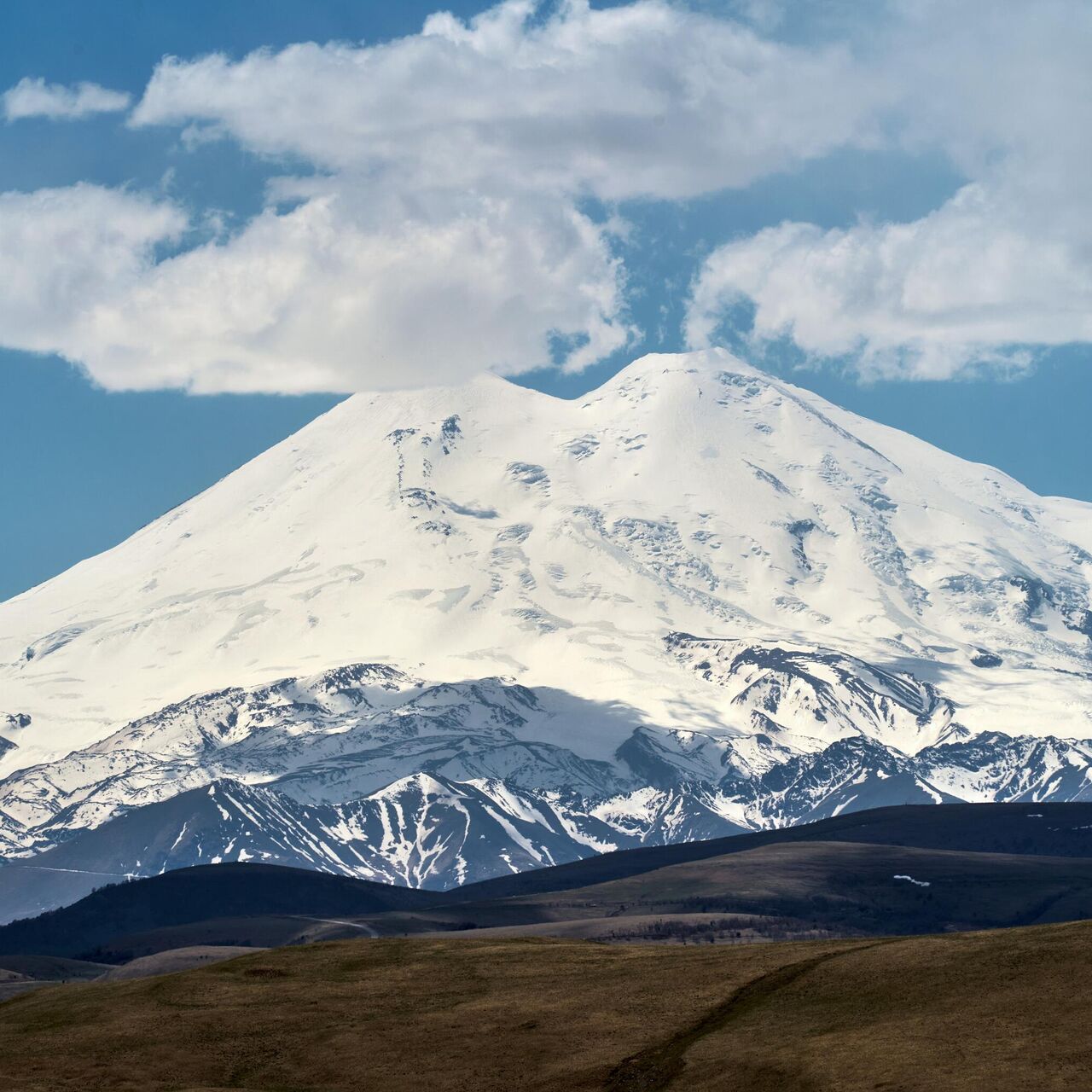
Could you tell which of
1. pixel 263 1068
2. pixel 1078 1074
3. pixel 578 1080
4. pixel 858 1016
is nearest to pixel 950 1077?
pixel 1078 1074

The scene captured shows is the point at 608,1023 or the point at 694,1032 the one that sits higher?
the point at 608,1023

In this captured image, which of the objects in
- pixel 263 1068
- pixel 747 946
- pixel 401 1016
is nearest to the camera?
pixel 263 1068

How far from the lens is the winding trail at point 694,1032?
125188 mm

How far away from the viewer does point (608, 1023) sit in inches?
5600

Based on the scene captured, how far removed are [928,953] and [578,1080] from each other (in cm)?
3007

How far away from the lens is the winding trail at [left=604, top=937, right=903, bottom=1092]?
12519 cm

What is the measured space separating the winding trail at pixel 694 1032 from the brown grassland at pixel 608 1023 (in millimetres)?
229

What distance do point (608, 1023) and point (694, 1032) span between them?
8997mm

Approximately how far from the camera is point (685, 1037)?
134 m

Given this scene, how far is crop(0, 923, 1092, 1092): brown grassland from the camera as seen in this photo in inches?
4651

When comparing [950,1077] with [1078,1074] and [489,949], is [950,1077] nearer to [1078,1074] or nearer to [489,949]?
[1078,1074]

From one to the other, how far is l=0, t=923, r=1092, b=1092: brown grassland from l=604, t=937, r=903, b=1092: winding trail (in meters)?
0.23

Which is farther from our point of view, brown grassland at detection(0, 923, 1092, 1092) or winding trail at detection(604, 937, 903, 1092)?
winding trail at detection(604, 937, 903, 1092)

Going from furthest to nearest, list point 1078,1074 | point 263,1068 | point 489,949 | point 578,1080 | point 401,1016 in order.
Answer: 1. point 489,949
2. point 401,1016
3. point 263,1068
4. point 578,1080
5. point 1078,1074
